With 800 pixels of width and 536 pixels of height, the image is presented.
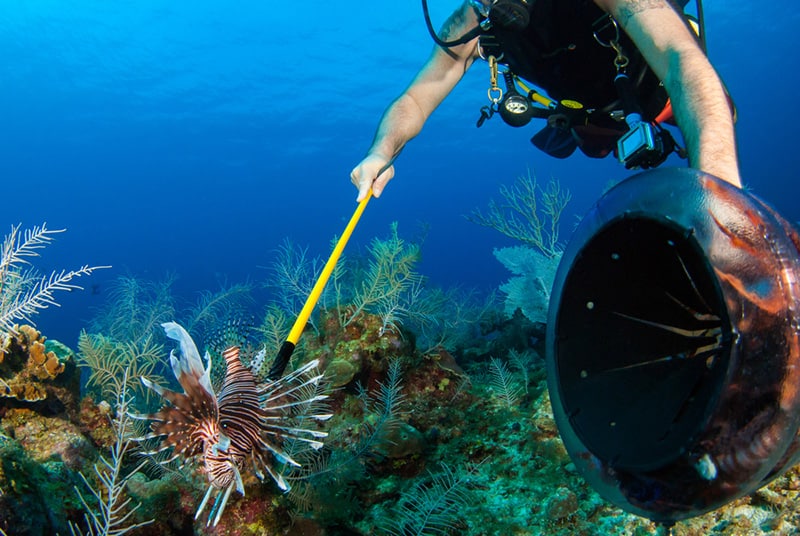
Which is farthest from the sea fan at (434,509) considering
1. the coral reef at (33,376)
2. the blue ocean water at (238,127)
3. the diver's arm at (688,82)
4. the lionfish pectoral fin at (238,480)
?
the blue ocean water at (238,127)

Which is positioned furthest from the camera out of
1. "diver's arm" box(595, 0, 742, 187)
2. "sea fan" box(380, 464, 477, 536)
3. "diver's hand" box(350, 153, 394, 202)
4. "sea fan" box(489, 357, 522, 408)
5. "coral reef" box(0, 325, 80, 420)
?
"sea fan" box(489, 357, 522, 408)

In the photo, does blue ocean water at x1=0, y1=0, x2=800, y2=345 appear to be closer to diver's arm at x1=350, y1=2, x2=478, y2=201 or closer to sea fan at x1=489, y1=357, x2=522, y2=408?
sea fan at x1=489, y1=357, x2=522, y2=408

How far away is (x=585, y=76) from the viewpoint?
10.4 feet

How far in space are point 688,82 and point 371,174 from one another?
68.0 inches

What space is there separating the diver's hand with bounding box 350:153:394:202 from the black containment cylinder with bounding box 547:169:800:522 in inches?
56.6

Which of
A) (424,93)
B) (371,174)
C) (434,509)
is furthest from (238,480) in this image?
(424,93)

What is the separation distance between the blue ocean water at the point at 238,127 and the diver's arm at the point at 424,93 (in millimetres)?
5586

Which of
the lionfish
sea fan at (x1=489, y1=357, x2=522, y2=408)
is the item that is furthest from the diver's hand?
sea fan at (x1=489, y1=357, x2=522, y2=408)

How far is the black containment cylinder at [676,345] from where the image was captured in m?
0.92

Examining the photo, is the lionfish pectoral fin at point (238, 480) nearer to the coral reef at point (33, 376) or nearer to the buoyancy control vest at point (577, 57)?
the coral reef at point (33, 376)

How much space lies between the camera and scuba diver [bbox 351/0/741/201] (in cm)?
173

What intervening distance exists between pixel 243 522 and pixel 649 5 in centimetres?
329

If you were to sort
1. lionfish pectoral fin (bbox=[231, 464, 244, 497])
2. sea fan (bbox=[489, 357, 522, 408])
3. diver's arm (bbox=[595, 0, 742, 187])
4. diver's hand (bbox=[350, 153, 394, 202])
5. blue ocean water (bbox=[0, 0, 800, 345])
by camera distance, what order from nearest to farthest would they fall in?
diver's arm (bbox=[595, 0, 742, 187]) → lionfish pectoral fin (bbox=[231, 464, 244, 497]) → diver's hand (bbox=[350, 153, 394, 202]) → sea fan (bbox=[489, 357, 522, 408]) → blue ocean water (bbox=[0, 0, 800, 345])

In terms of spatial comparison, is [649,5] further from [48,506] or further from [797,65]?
[797,65]
